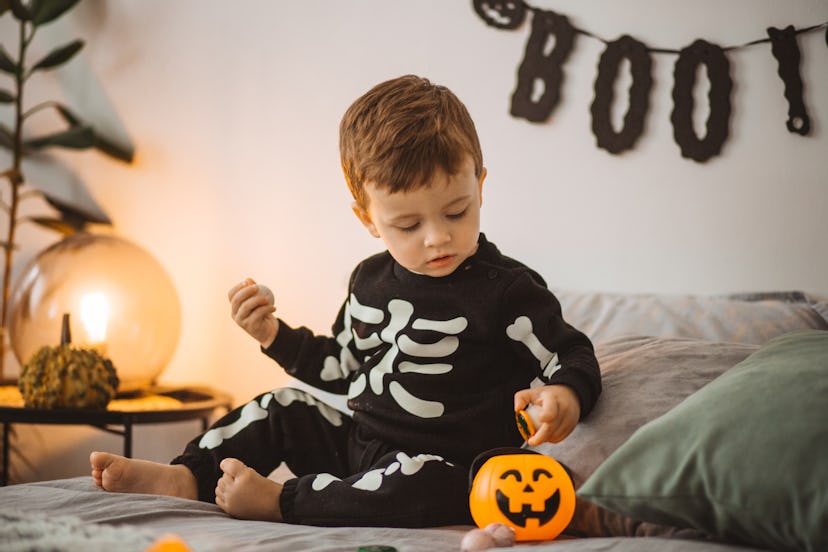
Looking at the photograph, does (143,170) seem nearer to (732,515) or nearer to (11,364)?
(11,364)

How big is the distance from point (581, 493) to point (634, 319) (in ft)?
2.18

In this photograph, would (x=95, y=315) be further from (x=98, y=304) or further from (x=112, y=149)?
(x=112, y=149)

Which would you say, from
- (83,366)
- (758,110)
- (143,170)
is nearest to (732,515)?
(758,110)

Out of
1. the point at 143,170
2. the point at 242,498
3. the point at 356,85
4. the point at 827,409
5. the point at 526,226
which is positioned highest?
the point at 356,85

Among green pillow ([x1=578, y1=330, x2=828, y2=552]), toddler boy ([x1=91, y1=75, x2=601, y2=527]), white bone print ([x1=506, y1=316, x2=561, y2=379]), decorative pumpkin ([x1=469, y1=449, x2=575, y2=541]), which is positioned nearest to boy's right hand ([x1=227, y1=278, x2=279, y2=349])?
toddler boy ([x1=91, y1=75, x2=601, y2=527])

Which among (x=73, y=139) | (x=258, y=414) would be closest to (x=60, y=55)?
(x=73, y=139)

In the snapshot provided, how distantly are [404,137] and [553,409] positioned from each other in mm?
420

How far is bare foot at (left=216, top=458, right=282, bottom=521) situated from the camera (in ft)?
3.52

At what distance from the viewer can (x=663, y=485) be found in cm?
82

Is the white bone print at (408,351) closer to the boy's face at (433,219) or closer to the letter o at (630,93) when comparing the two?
the boy's face at (433,219)

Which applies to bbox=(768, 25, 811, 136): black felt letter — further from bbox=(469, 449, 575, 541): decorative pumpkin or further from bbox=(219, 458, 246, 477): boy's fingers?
bbox=(219, 458, 246, 477): boy's fingers

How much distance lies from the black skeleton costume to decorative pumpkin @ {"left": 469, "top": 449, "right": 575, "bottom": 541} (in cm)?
12

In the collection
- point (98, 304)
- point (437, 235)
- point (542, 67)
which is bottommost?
point (98, 304)

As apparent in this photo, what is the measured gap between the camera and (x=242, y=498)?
1.07m
